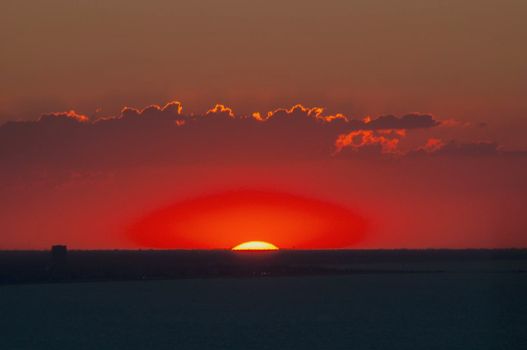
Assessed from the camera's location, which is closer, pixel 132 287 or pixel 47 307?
pixel 47 307

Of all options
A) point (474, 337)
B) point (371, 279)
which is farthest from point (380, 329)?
point (371, 279)

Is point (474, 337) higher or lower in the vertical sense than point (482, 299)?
lower

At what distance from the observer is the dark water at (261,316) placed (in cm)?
7441

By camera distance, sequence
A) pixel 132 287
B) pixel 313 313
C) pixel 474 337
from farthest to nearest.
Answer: pixel 132 287, pixel 313 313, pixel 474 337

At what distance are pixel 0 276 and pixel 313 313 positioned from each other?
73033 millimetres

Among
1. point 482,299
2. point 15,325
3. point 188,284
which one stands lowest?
point 15,325

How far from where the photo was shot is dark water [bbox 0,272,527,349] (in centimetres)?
7441

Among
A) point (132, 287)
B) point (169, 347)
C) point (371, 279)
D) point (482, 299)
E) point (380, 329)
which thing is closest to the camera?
point (169, 347)

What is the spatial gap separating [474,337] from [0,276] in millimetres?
96978

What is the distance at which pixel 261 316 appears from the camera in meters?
95.4

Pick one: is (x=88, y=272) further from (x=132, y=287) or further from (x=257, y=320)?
(x=257, y=320)

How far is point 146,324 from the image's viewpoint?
Result: 8819cm

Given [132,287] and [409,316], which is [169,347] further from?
[132,287]

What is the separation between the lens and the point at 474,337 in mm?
77562
